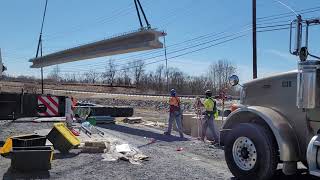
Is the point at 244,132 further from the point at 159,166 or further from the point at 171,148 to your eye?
the point at 171,148

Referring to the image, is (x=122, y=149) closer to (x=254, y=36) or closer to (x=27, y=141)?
(x=27, y=141)

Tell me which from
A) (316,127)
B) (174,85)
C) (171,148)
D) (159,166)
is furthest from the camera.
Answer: (174,85)

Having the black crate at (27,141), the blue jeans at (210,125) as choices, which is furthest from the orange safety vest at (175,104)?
the black crate at (27,141)

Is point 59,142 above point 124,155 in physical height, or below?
above

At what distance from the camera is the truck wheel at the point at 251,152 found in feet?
24.3

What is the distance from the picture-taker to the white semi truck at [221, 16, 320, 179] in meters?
6.95

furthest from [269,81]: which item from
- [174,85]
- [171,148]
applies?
[174,85]

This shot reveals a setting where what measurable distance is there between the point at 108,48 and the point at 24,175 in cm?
3160

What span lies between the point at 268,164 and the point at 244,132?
29.9 inches

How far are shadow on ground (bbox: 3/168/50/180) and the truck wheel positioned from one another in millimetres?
3281

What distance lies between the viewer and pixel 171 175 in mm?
8914

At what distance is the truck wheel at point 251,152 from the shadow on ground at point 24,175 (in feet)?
10.8

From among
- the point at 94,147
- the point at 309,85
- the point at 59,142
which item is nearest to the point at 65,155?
the point at 59,142

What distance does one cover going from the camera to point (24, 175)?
8500mm
